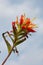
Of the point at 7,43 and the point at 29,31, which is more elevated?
the point at 29,31

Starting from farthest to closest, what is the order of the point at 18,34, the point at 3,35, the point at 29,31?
the point at 3,35, the point at 18,34, the point at 29,31

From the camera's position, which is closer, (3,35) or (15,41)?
(15,41)

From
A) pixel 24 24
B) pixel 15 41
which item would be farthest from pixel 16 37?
pixel 24 24

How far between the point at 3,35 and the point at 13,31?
14 centimetres

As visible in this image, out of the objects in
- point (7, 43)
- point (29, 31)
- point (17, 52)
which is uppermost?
point (29, 31)

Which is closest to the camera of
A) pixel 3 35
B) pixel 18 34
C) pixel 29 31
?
pixel 29 31

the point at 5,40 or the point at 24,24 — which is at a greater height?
the point at 24,24

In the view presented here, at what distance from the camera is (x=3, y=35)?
4.20 ft

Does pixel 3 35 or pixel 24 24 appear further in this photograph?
pixel 3 35

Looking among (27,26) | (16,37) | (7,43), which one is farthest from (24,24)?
(7,43)

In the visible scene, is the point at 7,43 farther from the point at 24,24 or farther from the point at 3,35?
the point at 24,24

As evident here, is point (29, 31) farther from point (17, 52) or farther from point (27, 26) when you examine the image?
point (17, 52)

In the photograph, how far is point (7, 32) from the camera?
4.00 feet

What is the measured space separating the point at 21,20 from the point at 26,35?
162 mm
